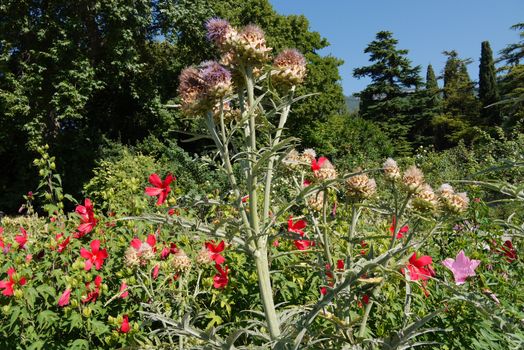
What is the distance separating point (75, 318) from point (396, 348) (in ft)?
4.03

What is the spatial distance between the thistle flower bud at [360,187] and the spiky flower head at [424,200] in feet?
0.37

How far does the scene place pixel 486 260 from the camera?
1.84 meters

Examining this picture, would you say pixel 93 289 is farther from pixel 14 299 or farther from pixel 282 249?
pixel 282 249

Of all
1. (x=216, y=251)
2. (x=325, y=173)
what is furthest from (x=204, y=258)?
(x=325, y=173)

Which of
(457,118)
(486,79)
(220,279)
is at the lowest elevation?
(220,279)

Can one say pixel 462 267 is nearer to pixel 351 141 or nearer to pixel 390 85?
pixel 351 141

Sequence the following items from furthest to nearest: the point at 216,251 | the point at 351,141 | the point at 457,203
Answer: the point at 351,141 → the point at 216,251 → the point at 457,203

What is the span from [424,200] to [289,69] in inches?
17.9

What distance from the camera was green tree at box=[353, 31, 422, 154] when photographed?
25922 millimetres

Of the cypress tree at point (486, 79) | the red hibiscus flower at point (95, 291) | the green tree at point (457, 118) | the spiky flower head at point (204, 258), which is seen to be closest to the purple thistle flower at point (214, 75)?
the spiky flower head at point (204, 258)

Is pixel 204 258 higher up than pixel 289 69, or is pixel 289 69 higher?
pixel 289 69

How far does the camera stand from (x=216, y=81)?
0.96 meters

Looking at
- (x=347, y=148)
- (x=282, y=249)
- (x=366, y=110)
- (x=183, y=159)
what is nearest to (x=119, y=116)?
(x=183, y=159)

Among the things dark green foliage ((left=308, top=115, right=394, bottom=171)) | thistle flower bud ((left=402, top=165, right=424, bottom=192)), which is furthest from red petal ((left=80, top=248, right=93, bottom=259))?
dark green foliage ((left=308, top=115, right=394, bottom=171))
